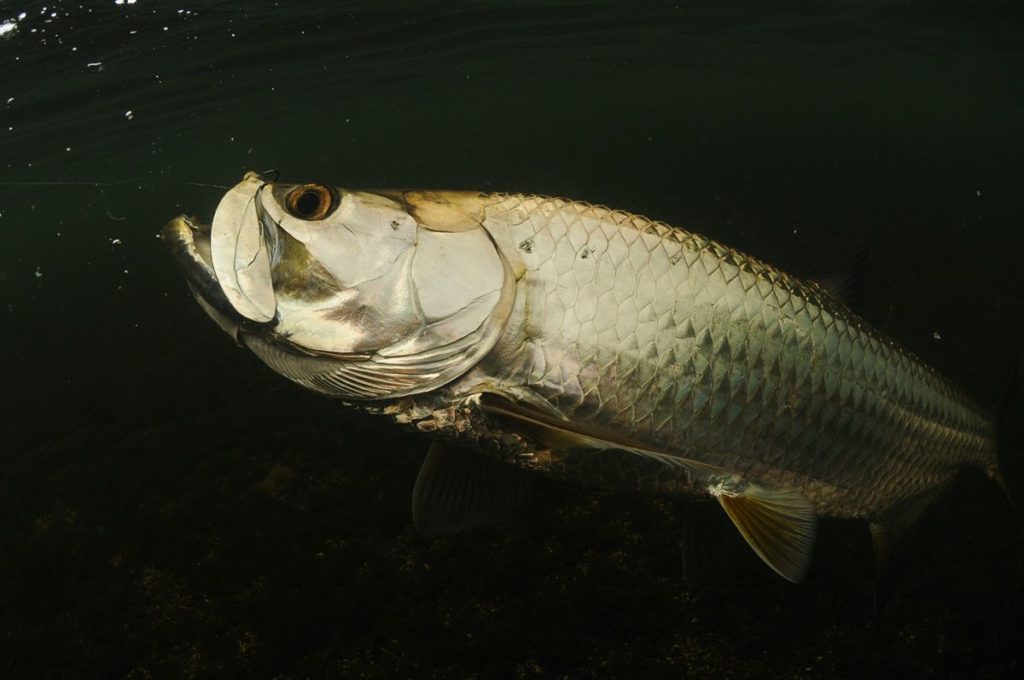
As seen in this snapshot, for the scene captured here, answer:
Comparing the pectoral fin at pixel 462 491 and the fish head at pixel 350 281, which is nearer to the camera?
the fish head at pixel 350 281

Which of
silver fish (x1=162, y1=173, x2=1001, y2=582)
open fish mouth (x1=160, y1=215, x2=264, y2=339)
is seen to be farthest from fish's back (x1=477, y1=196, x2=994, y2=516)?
open fish mouth (x1=160, y1=215, x2=264, y2=339)

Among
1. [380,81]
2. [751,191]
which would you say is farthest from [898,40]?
[380,81]

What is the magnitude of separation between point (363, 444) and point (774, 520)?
482 cm

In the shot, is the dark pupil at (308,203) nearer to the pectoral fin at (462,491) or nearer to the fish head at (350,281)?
the fish head at (350,281)

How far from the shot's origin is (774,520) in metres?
2.51

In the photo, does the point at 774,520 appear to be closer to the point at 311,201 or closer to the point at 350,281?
the point at 350,281

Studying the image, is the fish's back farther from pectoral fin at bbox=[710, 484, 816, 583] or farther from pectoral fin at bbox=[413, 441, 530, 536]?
pectoral fin at bbox=[413, 441, 530, 536]

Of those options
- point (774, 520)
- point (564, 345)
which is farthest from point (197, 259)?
point (774, 520)

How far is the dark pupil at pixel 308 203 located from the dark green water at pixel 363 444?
192 centimetres

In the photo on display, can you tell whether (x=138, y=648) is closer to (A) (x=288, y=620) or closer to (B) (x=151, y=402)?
(A) (x=288, y=620)

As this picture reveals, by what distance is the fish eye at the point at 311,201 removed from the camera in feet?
6.47

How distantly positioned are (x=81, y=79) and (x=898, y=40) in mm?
26167

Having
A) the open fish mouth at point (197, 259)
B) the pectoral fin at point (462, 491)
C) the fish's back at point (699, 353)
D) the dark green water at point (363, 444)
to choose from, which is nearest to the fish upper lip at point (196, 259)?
the open fish mouth at point (197, 259)

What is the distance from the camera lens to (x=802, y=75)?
35375 mm
